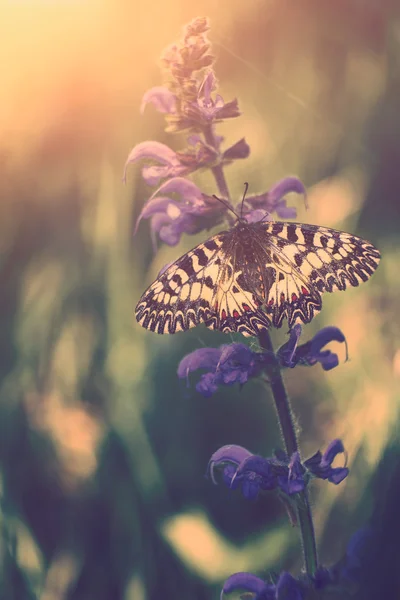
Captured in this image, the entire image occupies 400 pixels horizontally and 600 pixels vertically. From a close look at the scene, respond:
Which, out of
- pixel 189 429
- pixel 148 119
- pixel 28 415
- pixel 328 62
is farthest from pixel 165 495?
Answer: pixel 328 62

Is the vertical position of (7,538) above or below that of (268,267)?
below

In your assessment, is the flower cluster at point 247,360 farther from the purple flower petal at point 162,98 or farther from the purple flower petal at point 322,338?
the purple flower petal at point 162,98

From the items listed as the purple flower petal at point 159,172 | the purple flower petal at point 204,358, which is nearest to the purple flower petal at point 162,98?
the purple flower petal at point 159,172

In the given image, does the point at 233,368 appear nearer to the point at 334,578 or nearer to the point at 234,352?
the point at 234,352

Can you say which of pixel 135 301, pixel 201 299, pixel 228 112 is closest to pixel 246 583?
pixel 201 299

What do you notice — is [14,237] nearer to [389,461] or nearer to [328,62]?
[328,62]

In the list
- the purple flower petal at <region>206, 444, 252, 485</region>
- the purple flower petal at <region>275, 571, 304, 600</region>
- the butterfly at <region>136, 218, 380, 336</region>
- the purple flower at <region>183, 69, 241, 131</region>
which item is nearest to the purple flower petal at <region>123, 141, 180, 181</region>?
the purple flower at <region>183, 69, 241, 131</region>

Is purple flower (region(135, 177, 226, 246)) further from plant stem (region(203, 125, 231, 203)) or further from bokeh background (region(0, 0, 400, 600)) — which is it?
bokeh background (region(0, 0, 400, 600))
